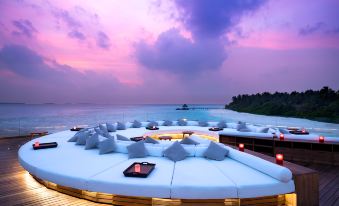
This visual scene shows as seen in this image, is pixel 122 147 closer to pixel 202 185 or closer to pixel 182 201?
pixel 182 201

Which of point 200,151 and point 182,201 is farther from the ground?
point 200,151

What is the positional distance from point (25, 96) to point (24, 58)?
22.3m

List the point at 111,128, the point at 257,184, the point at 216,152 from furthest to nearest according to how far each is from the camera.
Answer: the point at 111,128 < the point at 216,152 < the point at 257,184

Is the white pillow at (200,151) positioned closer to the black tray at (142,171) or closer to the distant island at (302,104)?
the black tray at (142,171)

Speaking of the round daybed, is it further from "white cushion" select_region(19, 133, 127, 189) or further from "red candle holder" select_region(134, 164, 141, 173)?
"red candle holder" select_region(134, 164, 141, 173)

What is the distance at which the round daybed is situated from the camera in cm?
301

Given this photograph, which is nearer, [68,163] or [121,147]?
[68,163]

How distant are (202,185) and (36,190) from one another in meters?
2.77

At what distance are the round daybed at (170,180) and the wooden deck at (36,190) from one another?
0.54 ft

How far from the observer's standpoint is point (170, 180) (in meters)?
3.24

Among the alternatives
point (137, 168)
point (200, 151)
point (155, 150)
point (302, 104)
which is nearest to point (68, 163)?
point (137, 168)

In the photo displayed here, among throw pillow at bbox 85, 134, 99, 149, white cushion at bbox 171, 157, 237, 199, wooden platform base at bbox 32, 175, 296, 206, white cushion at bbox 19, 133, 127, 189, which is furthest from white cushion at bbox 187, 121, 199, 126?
wooden platform base at bbox 32, 175, 296, 206

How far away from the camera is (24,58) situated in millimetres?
19484

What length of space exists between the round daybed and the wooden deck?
0.54 feet
